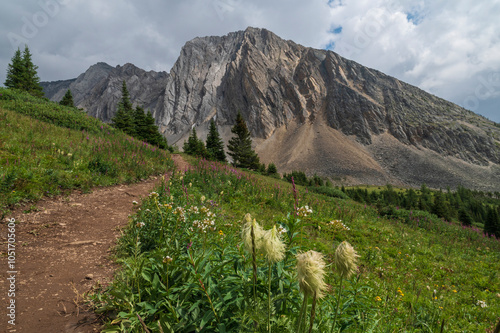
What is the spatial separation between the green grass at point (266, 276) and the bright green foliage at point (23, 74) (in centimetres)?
4535

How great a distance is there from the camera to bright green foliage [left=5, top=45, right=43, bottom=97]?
36.7 metres

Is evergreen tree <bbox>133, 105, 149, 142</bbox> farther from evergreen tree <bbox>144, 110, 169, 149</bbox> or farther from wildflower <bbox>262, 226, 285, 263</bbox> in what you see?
wildflower <bbox>262, 226, 285, 263</bbox>

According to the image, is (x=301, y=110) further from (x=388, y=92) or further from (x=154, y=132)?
(x=154, y=132)

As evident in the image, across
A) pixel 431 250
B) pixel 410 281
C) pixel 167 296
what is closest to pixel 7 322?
pixel 167 296

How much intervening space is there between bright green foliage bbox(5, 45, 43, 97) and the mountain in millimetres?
86927

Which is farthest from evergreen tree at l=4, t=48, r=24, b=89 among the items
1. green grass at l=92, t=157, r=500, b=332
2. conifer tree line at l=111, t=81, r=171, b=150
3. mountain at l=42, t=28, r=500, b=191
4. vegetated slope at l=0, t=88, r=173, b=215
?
mountain at l=42, t=28, r=500, b=191

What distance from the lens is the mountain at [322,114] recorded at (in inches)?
4075

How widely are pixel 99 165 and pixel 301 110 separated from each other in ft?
441

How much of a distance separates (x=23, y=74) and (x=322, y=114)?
12775 centimetres

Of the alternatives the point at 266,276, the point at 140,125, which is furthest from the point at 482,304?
the point at 140,125

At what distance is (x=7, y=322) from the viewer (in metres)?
2.37

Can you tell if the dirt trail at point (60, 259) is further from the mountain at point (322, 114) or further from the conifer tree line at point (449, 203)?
the mountain at point (322, 114)

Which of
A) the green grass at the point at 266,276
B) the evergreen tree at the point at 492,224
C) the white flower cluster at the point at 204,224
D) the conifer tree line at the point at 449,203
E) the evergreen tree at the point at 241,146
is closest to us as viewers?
the green grass at the point at 266,276

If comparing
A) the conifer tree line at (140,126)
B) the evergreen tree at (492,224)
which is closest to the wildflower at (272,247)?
the conifer tree line at (140,126)
